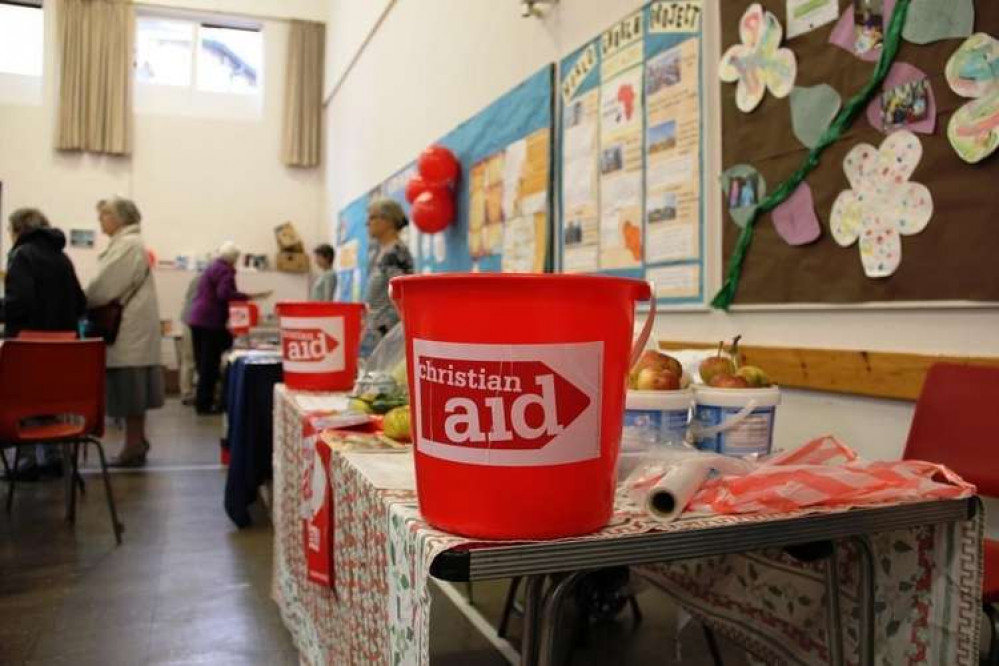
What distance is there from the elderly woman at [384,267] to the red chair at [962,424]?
219 cm

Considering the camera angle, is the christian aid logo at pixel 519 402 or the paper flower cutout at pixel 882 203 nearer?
the christian aid logo at pixel 519 402

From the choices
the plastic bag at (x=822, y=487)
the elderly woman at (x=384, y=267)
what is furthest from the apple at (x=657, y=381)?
the elderly woman at (x=384, y=267)

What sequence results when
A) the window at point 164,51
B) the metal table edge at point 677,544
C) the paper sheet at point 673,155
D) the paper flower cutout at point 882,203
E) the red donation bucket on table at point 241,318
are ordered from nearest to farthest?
the metal table edge at point 677,544, the paper flower cutout at point 882,203, the paper sheet at point 673,155, the red donation bucket on table at point 241,318, the window at point 164,51

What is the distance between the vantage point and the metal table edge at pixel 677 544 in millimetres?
705

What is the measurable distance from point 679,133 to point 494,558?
6.20 ft

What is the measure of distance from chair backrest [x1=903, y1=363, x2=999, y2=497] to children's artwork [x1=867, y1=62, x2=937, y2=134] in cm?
51

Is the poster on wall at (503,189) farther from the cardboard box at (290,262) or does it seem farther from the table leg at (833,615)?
the cardboard box at (290,262)

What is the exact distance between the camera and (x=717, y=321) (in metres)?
2.19

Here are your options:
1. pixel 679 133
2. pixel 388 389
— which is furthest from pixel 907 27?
pixel 388 389

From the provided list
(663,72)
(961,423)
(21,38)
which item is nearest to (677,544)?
(961,423)

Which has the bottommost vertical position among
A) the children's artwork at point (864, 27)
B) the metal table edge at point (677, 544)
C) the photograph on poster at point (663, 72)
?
the metal table edge at point (677, 544)

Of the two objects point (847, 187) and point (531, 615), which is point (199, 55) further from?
point (531, 615)

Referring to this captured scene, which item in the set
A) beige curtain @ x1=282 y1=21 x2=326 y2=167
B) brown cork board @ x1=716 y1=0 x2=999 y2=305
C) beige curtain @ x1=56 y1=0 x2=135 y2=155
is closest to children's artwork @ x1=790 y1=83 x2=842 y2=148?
brown cork board @ x1=716 y1=0 x2=999 y2=305

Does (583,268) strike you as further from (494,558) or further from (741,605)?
(494,558)
